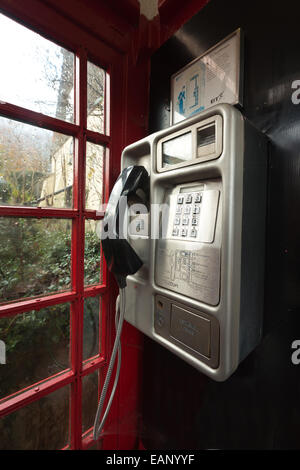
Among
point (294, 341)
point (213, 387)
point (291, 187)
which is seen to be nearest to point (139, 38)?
point (291, 187)

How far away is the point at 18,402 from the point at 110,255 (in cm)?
59

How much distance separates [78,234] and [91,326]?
40cm

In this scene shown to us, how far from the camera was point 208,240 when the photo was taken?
560 millimetres

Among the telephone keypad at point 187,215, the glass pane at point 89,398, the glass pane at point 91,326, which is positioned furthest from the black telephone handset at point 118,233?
the glass pane at point 89,398

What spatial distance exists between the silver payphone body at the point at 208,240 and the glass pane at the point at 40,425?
54 cm

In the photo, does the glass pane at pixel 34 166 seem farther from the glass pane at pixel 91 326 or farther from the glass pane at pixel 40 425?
the glass pane at pixel 40 425

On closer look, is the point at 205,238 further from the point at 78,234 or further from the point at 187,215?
the point at 78,234

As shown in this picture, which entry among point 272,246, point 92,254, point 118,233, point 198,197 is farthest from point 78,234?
point 272,246

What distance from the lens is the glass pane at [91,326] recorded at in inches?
38.2

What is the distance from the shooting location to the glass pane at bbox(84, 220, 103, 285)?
0.96 meters

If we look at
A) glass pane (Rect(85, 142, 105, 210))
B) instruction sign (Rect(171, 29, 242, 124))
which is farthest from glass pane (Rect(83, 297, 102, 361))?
instruction sign (Rect(171, 29, 242, 124))

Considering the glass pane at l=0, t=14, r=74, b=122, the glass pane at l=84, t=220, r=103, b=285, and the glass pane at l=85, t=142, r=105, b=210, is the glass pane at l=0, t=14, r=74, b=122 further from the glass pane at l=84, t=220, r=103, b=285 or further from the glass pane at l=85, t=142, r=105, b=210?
the glass pane at l=84, t=220, r=103, b=285

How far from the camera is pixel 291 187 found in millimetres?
619
